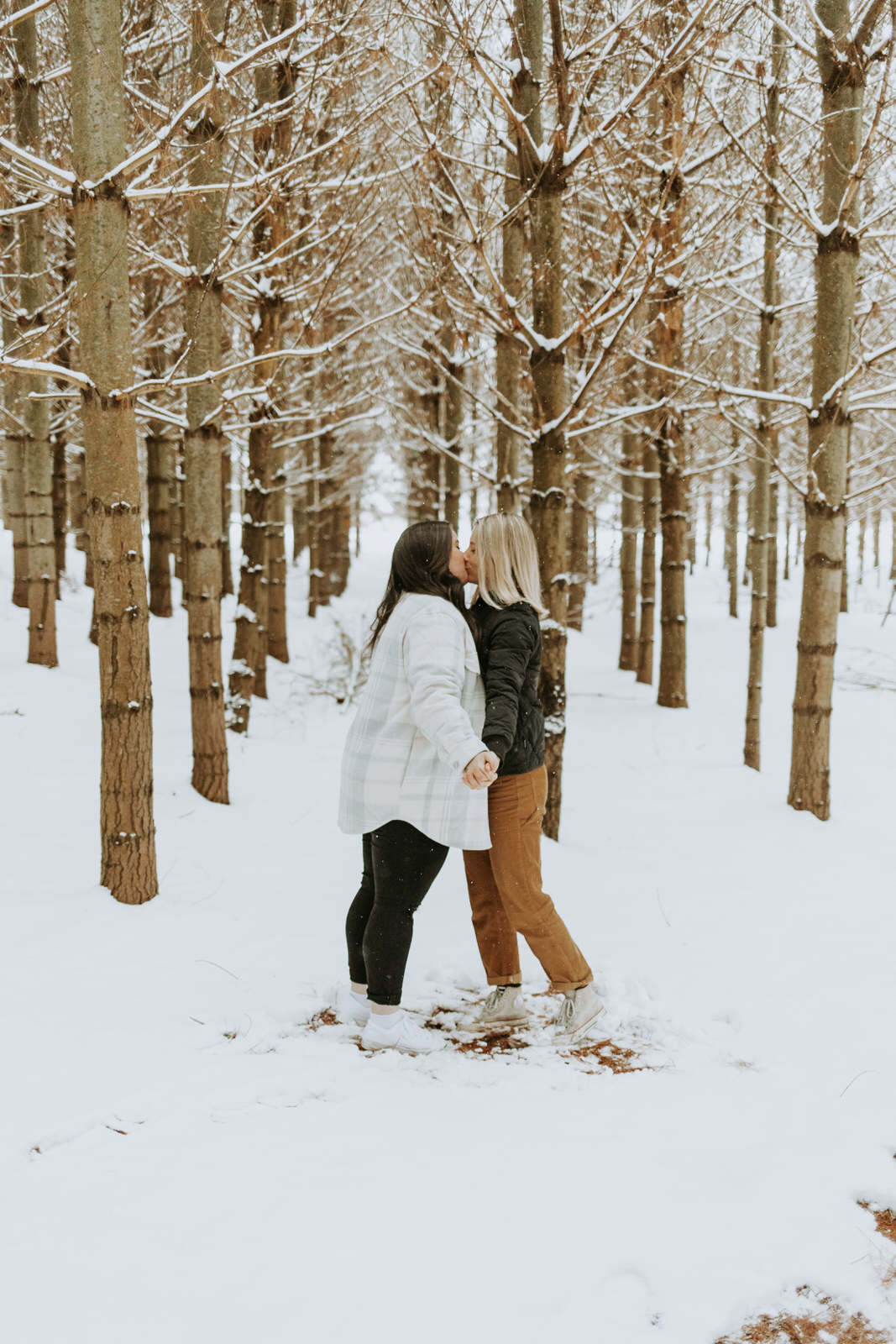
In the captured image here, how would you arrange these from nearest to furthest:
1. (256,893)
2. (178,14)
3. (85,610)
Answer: (256,893)
(178,14)
(85,610)

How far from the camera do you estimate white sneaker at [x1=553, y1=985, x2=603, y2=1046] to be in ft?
11.4

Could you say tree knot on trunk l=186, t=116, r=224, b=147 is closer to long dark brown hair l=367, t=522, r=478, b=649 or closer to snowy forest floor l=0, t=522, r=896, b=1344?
long dark brown hair l=367, t=522, r=478, b=649

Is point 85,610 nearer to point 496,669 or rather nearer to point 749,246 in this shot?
point 749,246


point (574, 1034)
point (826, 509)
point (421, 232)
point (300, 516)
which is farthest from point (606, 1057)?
point (300, 516)

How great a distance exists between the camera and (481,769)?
3008 mm

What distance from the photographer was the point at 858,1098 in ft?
9.83

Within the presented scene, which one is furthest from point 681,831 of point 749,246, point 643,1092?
point 749,246

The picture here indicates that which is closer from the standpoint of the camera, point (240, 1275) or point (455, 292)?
point (240, 1275)

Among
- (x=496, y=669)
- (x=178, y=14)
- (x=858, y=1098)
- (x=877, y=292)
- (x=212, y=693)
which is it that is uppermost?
(x=178, y=14)

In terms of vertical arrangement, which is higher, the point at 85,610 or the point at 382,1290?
the point at 85,610

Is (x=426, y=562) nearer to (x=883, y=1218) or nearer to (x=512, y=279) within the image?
(x=883, y=1218)

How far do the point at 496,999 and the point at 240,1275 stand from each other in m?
1.69

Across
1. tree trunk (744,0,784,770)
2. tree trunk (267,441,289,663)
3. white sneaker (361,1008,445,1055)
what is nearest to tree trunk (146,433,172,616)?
tree trunk (267,441,289,663)

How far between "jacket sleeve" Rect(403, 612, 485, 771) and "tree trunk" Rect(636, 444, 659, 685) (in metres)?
8.93
